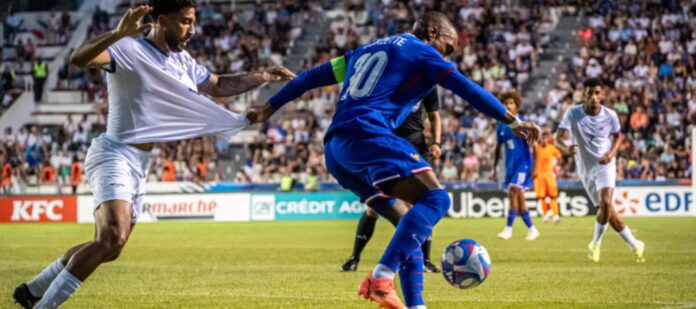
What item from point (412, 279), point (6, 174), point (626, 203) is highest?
point (412, 279)

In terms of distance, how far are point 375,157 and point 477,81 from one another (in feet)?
102

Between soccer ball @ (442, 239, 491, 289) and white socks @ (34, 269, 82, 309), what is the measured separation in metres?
2.92

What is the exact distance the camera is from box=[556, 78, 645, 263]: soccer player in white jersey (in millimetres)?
15602

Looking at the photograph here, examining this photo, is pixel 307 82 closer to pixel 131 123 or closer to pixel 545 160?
pixel 131 123

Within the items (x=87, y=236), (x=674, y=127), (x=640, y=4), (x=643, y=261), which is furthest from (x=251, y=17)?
(x=643, y=261)

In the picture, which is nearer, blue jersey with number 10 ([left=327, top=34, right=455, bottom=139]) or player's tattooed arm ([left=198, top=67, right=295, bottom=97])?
blue jersey with number 10 ([left=327, top=34, right=455, bottom=139])

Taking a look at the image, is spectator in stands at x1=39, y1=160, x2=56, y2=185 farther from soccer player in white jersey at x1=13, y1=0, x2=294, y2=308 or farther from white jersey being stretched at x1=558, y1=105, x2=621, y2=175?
soccer player in white jersey at x1=13, y1=0, x2=294, y2=308

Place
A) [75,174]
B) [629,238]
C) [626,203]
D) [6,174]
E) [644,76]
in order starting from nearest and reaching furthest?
[629,238], [626,203], [644,76], [75,174], [6,174]

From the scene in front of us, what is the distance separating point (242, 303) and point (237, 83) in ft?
7.11

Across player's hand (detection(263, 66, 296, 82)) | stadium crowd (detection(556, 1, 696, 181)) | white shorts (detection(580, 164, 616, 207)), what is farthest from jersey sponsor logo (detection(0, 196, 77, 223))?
player's hand (detection(263, 66, 296, 82))

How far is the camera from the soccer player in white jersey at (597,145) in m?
15.6

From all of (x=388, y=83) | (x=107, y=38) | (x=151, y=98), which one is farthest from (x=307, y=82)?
(x=107, y=38)

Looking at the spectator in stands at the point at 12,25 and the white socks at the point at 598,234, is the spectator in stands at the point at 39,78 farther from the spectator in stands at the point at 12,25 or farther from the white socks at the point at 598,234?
the white socks at the point at 598,234

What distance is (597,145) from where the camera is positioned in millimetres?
16016
